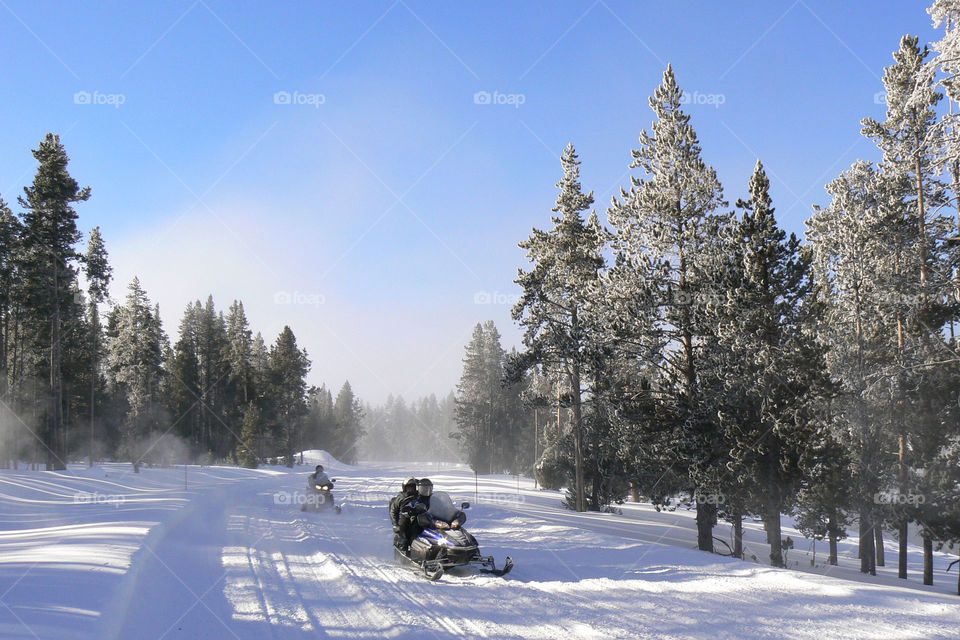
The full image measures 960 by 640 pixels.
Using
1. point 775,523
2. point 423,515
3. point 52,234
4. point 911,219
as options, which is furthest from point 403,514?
point 52,234

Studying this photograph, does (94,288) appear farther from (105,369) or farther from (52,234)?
(105,369)

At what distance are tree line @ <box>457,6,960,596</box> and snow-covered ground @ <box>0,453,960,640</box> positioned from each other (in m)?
6.18

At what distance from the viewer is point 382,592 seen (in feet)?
33.1

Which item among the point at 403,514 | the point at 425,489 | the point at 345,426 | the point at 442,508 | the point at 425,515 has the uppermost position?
the point at 425,489

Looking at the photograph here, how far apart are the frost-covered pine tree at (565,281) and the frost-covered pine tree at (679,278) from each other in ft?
17.2

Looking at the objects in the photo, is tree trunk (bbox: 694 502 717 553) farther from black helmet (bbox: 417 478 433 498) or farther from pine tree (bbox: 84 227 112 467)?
pine tree (bbox: 84 227 112 467)

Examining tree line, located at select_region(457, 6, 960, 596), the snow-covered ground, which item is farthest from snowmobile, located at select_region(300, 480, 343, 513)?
tree line, located at select_region(457, 6, 960, 596)

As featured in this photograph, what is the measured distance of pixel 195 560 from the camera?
12.7m

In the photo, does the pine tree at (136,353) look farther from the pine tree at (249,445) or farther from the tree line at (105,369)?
the pine tree at (249,445)

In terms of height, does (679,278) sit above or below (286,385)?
above

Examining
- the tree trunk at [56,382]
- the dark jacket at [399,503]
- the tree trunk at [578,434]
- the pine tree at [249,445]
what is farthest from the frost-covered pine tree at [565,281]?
the pine tree at [249,445]

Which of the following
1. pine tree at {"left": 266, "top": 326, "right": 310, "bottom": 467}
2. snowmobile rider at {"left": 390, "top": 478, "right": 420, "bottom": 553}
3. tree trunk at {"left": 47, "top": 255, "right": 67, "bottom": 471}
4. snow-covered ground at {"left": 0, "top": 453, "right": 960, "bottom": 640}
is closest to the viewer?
snow-covered ground at {"left": 0, "top": 453, "right": 960, "bottom": 640}

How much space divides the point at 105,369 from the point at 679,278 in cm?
6568

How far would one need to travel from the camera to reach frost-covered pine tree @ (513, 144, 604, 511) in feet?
87.7
